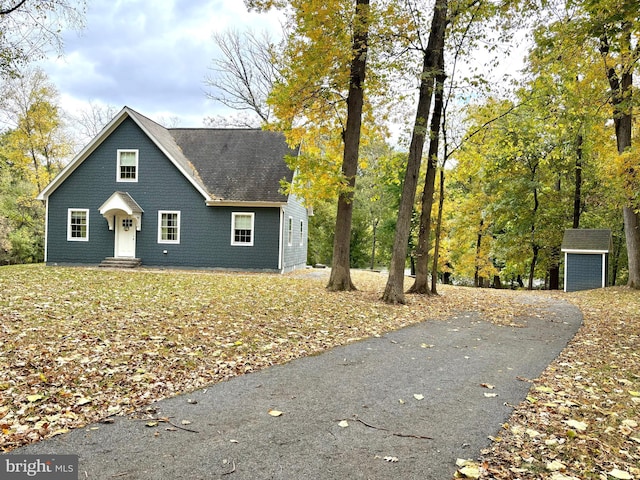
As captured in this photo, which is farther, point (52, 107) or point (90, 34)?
point (52, 107)

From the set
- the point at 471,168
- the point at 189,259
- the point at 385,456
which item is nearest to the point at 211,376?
the point at 385,456

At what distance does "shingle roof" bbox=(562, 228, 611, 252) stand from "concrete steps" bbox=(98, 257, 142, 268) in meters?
19.1

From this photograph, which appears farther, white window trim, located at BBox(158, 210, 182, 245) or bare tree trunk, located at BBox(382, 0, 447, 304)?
white window trim, located at BBox(158, 210, 182, 245)

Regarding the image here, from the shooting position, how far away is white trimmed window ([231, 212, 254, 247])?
64.3 feet

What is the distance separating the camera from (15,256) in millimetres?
30562

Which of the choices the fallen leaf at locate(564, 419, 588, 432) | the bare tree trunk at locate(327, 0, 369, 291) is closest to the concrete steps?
the bare tree trunk at locate(327, 0, 369, 291)

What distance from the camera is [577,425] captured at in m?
3.96

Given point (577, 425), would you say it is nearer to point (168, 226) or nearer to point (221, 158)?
point (168, 226)

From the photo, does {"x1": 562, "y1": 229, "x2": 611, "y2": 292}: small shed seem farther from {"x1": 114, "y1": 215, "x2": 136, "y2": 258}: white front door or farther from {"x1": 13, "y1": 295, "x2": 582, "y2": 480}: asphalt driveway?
{"x1": 114, "y1": 215, "x2": 136, "y2": 258}: white front door

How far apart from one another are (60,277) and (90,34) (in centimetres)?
721

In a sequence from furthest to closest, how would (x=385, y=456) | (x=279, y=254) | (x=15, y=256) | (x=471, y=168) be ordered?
(x=15, y=256) < (x=279, y=254) < (x=471, y=168) < (x=385, y=456)

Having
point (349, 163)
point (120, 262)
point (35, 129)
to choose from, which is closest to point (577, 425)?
point (349, 163)

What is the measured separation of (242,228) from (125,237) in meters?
5.40

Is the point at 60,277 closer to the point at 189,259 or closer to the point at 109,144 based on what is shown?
the point at 189,259
